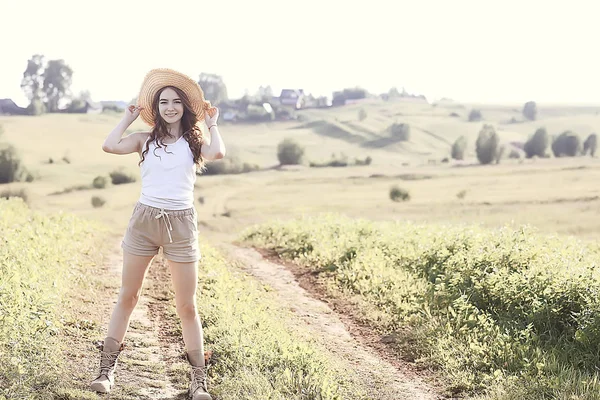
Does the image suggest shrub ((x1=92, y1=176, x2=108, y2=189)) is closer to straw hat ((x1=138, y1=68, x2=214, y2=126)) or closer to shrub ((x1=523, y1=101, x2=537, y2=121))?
straw hat ((x1=138, y1=68, x2=214, y2=126))

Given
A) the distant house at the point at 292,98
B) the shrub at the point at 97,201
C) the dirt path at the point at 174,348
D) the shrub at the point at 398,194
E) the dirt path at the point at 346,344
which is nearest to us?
the dirt path at the point at 174,348

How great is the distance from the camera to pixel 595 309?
795cm

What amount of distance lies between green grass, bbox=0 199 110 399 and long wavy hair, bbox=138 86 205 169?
88.6 inches

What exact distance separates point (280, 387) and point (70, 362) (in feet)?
7.53

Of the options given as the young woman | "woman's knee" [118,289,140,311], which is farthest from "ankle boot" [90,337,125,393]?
"woman's knee" [118,289,140,311]

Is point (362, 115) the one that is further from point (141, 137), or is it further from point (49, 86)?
point (141, 137)

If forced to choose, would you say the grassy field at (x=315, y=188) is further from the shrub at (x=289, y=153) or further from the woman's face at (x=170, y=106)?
the woman's face at (x=170, y=106)

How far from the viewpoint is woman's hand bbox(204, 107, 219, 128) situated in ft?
21.4

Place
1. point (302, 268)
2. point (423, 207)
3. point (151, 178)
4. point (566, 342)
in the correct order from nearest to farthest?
point (151, 178), point (566, 342), point (302, 268), point (423, 207)

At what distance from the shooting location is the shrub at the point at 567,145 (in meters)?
67.7

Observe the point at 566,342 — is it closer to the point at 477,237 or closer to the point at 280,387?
the point at 280,387

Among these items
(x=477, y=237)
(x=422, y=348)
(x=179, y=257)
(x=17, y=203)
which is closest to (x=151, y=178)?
(x=179, y=257)

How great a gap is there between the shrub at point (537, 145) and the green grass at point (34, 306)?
64369mm

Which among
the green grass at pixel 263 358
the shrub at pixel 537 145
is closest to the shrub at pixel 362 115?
the shrub at pixel 537 145
